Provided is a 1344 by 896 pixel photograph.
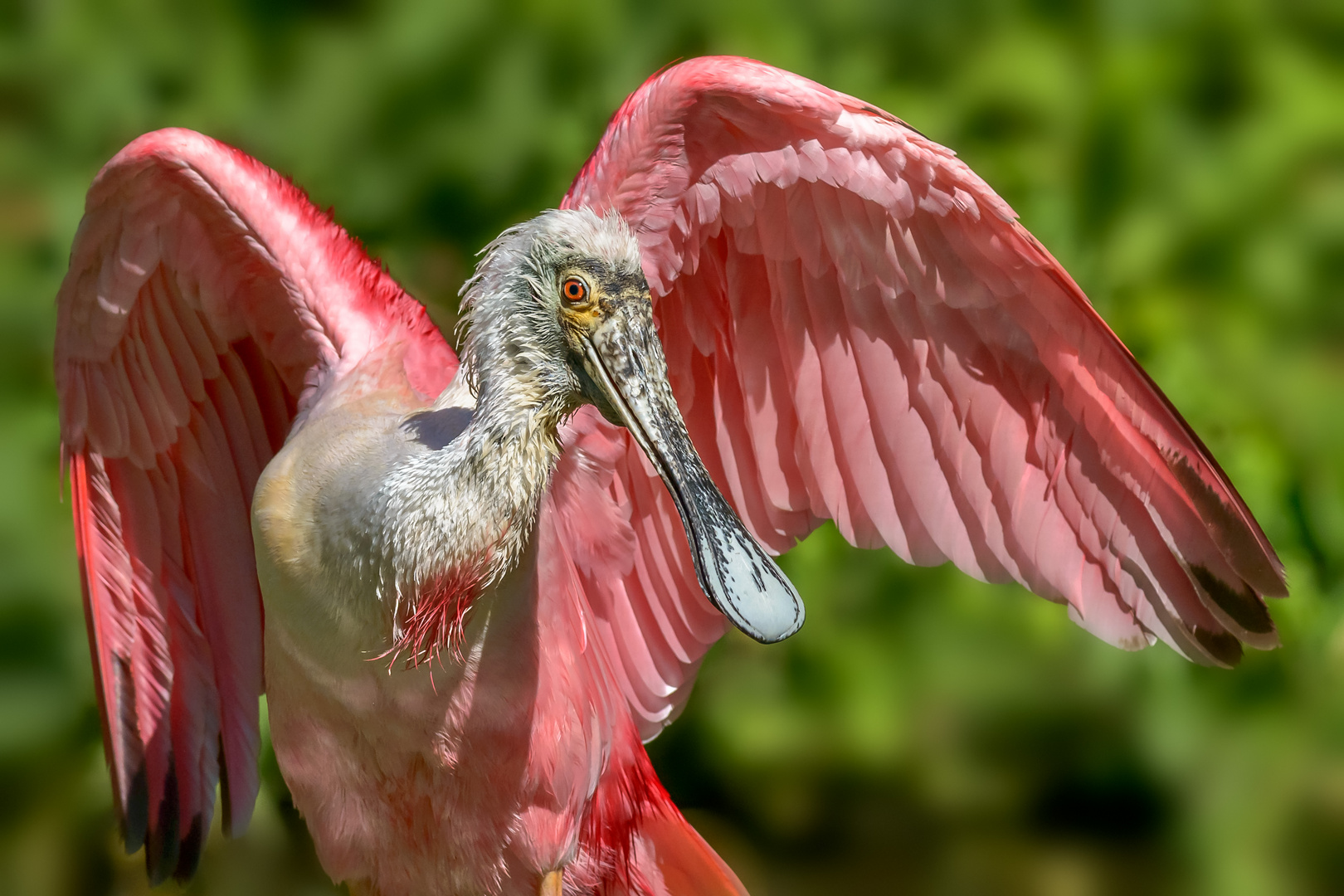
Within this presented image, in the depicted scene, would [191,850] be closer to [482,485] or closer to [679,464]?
[482,485]

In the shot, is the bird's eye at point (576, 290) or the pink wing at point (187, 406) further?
the pink wing at point (187, 406)

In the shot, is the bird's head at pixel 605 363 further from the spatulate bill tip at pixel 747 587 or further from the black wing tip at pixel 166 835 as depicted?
the black wing tip at pixel 166 835

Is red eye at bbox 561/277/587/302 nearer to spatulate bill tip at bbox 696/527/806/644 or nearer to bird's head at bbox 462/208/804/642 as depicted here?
bird's head at bbox 462/208/804/642

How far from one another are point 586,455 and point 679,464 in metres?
0.45

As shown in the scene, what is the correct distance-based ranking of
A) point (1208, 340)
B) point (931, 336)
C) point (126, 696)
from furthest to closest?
point (1208, 340)
point (126, 696)
point (931, 336)

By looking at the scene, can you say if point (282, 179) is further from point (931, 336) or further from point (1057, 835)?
point (1057, 835)

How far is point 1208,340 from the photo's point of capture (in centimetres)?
402

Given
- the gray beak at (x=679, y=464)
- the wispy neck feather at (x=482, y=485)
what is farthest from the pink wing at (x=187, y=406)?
the gray beak at (x=679, y=464)

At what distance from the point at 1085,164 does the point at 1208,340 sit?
0.59 metres

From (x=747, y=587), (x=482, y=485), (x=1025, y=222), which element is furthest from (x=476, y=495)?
(x=1025, y=222)

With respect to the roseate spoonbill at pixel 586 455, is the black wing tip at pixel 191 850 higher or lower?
lower

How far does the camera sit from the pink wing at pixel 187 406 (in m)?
2.37

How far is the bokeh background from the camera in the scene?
3648mm

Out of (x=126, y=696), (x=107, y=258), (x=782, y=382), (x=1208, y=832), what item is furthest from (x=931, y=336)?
(x=1208, y=832)
